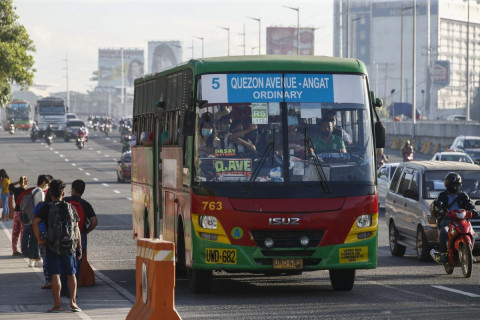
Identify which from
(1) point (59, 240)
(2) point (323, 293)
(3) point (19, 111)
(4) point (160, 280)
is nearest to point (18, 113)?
(3) point (19, 111)

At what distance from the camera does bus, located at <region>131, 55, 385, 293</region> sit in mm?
15273

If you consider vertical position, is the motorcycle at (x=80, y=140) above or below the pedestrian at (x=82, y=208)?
below

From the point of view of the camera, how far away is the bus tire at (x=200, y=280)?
16.0 m

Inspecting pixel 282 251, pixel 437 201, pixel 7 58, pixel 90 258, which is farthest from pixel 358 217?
pixel 7 58

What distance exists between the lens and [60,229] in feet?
46.3

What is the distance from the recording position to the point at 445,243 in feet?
61.0

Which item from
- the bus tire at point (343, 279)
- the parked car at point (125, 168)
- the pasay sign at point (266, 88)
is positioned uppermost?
the pasay sign at point (266, 88)

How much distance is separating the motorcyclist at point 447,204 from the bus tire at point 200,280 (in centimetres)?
411

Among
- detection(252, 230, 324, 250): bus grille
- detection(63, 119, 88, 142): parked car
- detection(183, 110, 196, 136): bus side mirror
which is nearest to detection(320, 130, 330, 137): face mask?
detection(252, 230, 324, 250): bus grille

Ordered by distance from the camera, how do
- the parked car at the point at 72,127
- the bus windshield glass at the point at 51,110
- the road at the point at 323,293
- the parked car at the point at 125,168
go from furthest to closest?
the bus windshield glass at the point at 51,110
the parked car at the point at 72,127
the parked car at the point at 125,168
the road at the point at 323,293

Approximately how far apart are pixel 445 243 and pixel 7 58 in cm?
2545

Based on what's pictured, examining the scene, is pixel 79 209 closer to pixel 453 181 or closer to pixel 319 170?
pixel 319 170

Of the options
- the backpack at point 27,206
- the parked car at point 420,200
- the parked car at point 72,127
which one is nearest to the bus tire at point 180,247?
the backpack at point 27,206

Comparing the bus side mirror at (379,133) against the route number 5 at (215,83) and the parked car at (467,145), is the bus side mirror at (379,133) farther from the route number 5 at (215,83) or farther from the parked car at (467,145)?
the parked car at (467,145)
